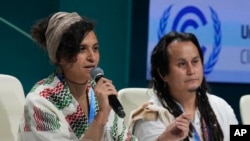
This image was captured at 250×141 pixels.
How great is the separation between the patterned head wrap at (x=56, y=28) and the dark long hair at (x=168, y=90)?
0.41 m

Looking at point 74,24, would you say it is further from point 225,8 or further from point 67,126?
point 225,8

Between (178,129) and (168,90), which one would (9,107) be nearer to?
(168,90)

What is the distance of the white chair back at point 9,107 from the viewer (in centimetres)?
230

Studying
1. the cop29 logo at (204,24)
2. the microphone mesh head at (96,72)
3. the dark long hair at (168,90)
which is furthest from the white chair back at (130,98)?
the cop29 logo at (204,24)

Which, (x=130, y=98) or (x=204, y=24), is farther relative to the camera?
(x=204, y=24)

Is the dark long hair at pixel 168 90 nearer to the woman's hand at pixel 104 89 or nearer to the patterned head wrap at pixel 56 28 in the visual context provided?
the patterned head wrap at pixel 56 28

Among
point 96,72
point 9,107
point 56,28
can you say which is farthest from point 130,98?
point 96,72

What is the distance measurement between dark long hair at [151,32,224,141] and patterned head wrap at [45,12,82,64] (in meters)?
0.41

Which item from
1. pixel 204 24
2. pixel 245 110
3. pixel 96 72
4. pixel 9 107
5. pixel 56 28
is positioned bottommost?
pixel 245 110

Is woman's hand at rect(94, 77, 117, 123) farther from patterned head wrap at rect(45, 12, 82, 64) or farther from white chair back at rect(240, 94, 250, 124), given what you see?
white chair back at rect(240, 94, 250, 124)

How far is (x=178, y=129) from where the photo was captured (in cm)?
180

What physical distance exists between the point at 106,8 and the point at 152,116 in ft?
5.69

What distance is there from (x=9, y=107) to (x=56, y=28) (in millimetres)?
581

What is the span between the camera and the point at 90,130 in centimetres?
175
